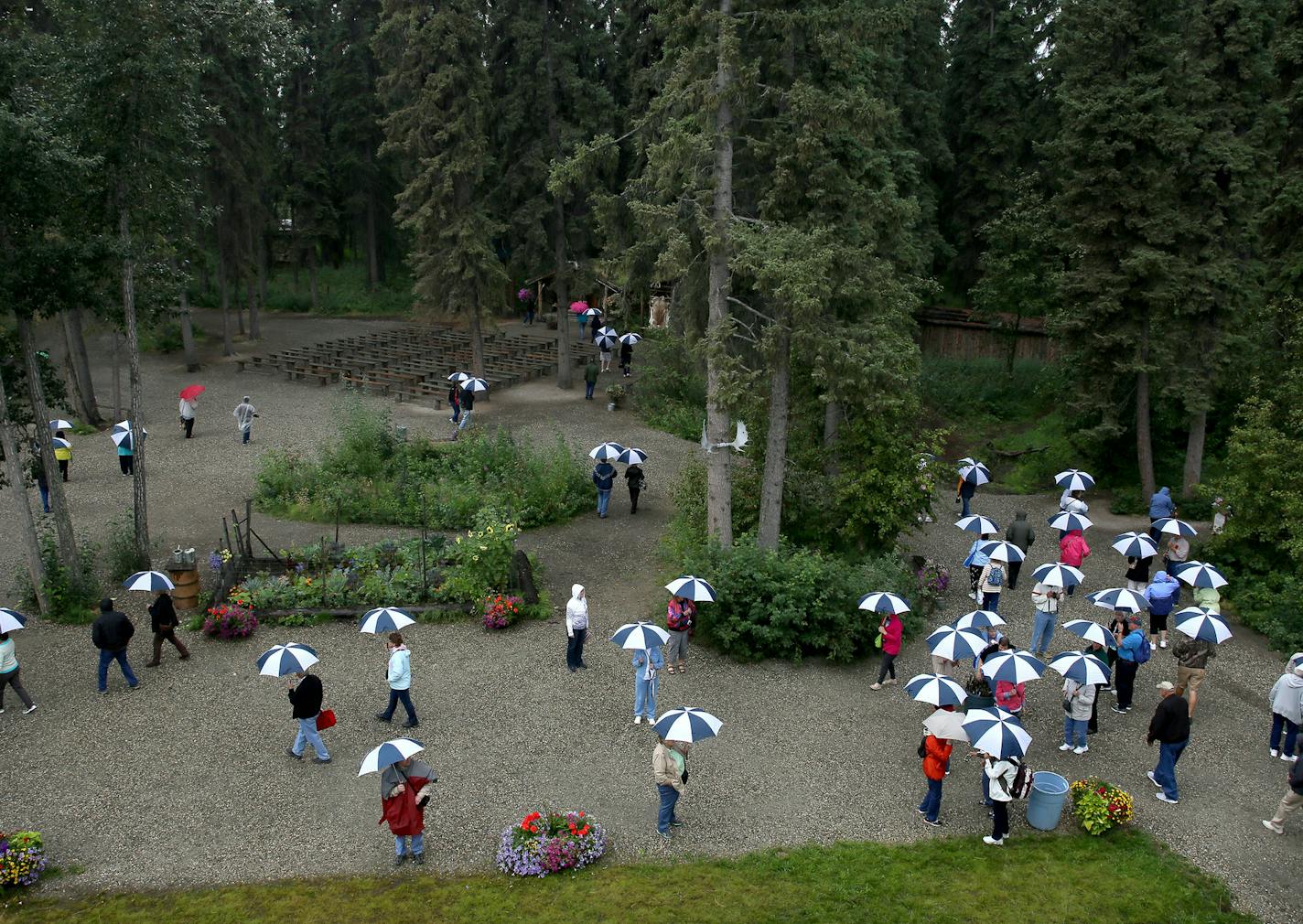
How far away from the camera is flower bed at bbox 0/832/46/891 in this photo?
994 cm

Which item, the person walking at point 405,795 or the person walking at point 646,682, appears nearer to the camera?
the person walking at point 405,795

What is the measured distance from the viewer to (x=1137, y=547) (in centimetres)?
1720

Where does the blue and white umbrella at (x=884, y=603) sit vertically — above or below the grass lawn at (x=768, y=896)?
above

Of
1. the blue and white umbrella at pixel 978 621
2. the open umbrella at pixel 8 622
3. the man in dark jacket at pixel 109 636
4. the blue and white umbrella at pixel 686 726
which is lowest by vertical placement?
the man in dark jacket at pixel 109 636

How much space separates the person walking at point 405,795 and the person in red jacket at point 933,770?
5.57m

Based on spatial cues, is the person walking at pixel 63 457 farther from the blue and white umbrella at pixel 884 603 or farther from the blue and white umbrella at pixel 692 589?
the blue and white umbrella at pixel 884 603

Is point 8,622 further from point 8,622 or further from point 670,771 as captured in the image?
point 670,771

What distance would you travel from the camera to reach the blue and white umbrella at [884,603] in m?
13.7

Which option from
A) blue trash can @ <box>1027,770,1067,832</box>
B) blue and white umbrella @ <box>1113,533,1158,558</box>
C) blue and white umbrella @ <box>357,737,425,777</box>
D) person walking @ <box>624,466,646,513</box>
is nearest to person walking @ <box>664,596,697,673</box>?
blue trash can @ <box>1027,770,1067,832</box>

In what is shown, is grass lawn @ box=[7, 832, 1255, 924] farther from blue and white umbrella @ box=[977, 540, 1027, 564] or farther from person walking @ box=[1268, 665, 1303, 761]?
blue and white umbrella @ box=[977, 540, 1027, 564]

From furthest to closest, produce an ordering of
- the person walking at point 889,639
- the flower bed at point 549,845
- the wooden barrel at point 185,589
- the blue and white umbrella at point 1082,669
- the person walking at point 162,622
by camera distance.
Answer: the wooden barrel at point 185,589
the person walking at point 162,622
the person walking at point 889,639
the blue and white umbrella at point 1082,669
the flower bed at point 549,845

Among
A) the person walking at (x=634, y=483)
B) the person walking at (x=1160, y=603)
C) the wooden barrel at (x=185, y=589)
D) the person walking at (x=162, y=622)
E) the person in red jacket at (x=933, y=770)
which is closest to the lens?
the person in red jacket at (x=933, y=770)

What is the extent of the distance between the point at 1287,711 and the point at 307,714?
1250 cm

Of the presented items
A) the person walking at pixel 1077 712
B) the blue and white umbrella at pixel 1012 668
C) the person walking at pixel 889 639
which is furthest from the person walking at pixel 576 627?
the person walking at pixel 1077 712
